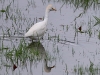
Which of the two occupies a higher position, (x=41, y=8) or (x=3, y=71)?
(x=41, y=8)

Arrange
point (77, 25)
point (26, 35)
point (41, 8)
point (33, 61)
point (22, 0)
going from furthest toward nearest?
1. point (22, 0)
2. point (41, 8)
3. point (77, 25)
4. point (26, 35)
5. point (33, 61)

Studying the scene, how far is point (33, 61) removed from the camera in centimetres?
834

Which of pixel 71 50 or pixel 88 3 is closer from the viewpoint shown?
pixel 71 50

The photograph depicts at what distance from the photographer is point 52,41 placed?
10.1 m

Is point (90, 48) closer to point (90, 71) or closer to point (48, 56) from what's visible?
point (48, 56)

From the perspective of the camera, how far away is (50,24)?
11742 mm

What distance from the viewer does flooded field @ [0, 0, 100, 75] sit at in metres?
8.08

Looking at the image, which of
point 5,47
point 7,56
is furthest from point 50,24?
point 7,56

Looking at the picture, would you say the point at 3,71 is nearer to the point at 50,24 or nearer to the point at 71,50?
the point at 71,50

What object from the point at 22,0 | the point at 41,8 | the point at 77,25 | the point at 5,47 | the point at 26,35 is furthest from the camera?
the point at 22,0

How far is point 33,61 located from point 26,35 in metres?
1.62

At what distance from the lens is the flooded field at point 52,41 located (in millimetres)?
8078

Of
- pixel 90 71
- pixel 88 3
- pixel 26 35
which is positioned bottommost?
pixel 90 71

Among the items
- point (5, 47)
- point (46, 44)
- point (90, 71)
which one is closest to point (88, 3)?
point (46, 44)
